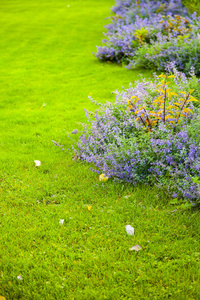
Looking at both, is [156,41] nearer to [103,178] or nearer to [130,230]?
[103,178]

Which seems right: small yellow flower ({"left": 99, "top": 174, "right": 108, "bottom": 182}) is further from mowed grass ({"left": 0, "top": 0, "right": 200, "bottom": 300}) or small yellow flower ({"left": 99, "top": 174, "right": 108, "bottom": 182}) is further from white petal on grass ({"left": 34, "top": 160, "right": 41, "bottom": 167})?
white petal on grass ({"left": 34, "top": 160, "right": 41, "bottom": 167})

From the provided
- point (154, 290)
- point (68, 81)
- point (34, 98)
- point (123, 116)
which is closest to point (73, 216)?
point (154, 290)

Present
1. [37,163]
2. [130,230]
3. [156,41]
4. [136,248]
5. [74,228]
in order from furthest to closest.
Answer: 1. [156,41]
2. [37,163]
3. [74,228]
4. [130,230]
5. [136,248]

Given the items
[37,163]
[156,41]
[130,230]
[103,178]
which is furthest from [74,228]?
[156,41]

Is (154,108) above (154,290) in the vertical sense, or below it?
above

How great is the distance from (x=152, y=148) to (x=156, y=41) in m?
6.34

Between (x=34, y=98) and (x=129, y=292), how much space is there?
6072mm

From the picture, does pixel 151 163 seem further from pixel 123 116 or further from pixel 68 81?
pixel 68 81

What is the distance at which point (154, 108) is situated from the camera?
15.9ft

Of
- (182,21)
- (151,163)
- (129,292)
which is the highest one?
(182,21)

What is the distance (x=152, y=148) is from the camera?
13.1 ft

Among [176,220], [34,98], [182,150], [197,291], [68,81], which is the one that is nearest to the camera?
[197,291]

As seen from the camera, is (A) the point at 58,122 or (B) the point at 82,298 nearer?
(B) the point at 82,298

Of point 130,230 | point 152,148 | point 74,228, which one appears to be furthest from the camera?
point 152,148
